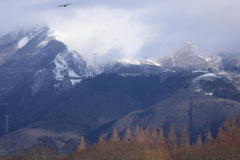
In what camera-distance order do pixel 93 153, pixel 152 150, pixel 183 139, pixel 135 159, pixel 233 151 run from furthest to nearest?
pixel 183 139 → pixel 93 153 → pixel 152 150 → pixel 135 159 → pixel 233 151

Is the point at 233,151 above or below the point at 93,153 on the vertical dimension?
above

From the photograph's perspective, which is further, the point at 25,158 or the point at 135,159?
the point at 25,158

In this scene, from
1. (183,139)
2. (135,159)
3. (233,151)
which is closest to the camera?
(233,151)

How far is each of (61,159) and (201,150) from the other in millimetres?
51593

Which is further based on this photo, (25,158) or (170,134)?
(170,134)

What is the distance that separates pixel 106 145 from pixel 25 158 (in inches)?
1309

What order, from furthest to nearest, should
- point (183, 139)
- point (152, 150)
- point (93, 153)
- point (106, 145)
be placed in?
point (183, 139), point (106, 145), point (93, 153), point (152, 150)

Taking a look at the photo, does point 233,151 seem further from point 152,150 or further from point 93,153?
point 93,153

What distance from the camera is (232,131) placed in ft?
576

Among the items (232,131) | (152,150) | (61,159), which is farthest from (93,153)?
(232,131)

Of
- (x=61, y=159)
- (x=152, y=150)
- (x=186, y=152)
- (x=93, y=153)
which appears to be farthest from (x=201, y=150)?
(x=61, y=159)

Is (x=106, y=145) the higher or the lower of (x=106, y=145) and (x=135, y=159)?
the lower

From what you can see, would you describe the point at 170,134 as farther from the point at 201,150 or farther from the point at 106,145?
the point at 201,150

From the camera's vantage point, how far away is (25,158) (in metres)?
171
